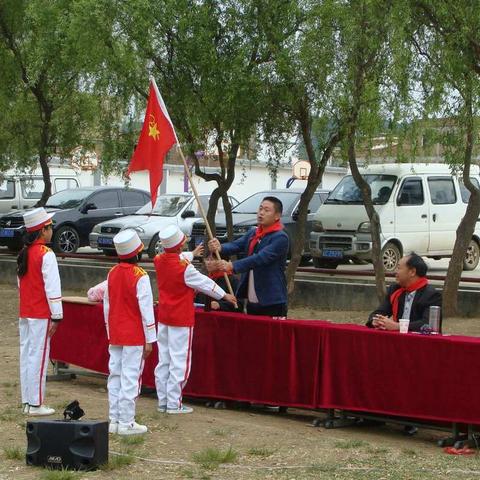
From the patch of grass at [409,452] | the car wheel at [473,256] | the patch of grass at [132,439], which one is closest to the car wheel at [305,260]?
the car wheel at [473,256]

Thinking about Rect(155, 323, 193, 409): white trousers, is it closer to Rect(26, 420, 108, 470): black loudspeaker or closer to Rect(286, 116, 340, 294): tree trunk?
Rect(26, 420, 108, 470): black loudspeaker

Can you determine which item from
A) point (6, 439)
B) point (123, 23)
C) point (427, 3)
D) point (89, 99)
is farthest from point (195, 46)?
point (6, 439)

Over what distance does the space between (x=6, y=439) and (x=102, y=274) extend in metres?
12.2

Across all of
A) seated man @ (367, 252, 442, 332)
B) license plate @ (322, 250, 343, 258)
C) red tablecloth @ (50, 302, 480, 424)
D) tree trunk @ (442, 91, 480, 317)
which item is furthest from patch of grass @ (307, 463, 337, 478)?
license plate @ (322, 250, 343, 258)

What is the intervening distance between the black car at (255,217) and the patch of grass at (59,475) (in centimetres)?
1382

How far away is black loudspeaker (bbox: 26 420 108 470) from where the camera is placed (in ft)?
25.6

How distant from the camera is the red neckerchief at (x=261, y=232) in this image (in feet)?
33.6

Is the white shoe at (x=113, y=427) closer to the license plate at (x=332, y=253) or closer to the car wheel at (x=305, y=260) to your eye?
the license plate at (x=332, y=253)

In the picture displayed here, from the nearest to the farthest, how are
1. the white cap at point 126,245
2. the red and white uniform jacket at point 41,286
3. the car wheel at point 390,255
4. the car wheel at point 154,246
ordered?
the white cap at point 126,245 → the red and white uniform jacket at point 41,286 → the car wheel at point 390,255 → the car wheel at point 154,246

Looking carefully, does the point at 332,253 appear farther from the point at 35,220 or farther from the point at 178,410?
the point at 35,220

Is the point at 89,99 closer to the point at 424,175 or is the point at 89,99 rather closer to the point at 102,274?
the point at 102,274

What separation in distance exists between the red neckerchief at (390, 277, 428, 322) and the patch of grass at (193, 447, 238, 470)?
2076mm

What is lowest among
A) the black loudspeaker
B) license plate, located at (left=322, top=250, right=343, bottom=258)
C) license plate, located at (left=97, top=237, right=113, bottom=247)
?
the black loudspeaker

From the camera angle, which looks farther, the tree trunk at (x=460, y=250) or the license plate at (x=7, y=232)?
the license plate at (x=7, y=232)
